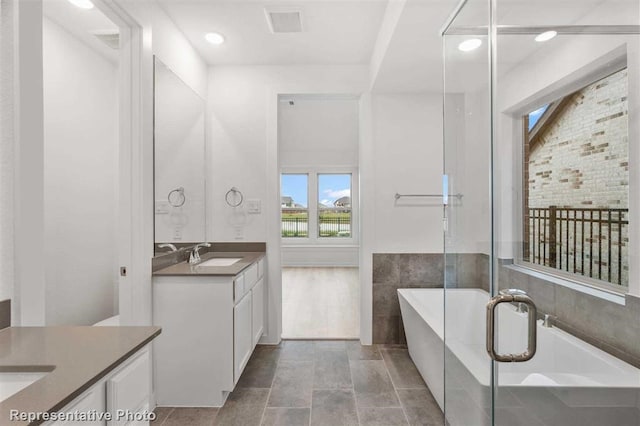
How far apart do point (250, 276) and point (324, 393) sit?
3.36 feet

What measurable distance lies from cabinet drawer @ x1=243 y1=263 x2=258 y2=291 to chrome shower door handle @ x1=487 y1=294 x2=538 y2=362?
6.03ft

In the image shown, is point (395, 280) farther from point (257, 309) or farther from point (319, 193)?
point (319, 193)

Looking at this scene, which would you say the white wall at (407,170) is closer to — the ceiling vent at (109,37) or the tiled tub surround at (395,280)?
the tiled tub surround at (395,280)

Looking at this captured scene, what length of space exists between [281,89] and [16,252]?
2.68m

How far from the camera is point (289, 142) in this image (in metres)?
7.47

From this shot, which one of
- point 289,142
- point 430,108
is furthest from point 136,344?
point 289,142

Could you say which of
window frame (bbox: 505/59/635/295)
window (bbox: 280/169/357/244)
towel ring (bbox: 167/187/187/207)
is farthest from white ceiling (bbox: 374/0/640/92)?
window (bbox: 280/169/357/244)

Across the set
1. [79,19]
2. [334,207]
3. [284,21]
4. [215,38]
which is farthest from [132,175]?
[334,207]

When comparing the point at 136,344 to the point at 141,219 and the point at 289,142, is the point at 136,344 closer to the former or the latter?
the point at 141,219

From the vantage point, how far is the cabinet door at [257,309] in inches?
115

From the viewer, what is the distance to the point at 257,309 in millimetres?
3059

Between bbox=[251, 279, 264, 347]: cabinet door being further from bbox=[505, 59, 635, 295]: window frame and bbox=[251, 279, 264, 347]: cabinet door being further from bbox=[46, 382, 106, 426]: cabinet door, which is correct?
bbox=[505, 59, 635, 295]: window frame

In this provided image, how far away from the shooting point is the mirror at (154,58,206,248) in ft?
8.05

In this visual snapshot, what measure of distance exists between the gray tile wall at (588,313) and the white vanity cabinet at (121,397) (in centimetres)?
121
